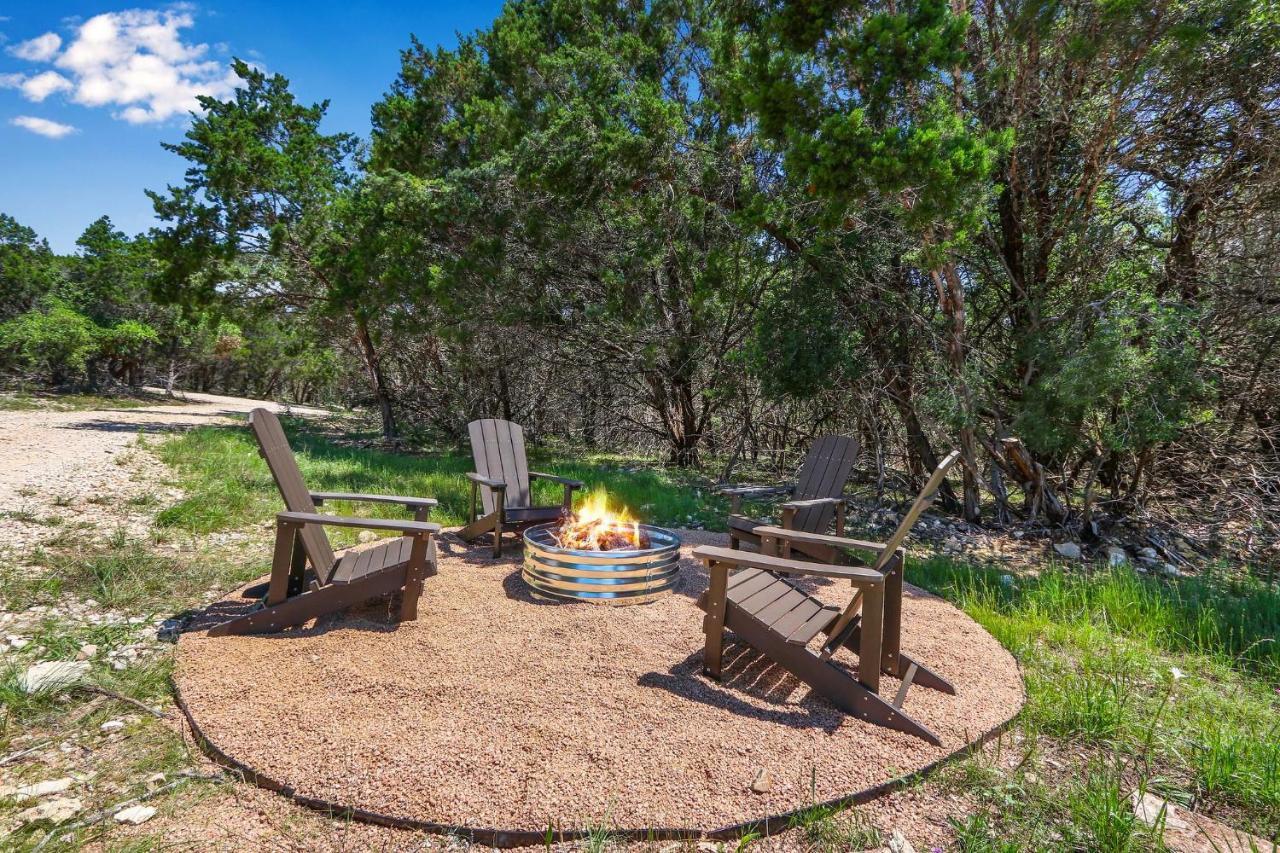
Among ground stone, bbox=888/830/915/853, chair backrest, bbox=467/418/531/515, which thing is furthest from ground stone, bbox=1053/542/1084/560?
chair backrest, bbox=467/418/531/515

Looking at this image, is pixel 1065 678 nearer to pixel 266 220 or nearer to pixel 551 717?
pixel 551 717

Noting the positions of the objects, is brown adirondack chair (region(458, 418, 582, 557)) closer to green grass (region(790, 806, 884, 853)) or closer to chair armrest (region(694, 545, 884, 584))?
chair armrest (region(694, 545, 884, 584))

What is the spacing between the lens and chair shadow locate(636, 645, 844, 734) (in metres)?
2.34

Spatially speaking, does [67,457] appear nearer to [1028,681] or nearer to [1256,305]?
[1028,681]

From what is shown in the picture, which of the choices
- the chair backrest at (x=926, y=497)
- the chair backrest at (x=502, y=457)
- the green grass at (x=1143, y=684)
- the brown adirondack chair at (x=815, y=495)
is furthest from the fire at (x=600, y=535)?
the green grass at (x=1143, y=684)

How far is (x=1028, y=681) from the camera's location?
2.69m

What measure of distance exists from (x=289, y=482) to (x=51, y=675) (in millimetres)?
1135

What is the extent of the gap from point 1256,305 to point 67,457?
12735mm

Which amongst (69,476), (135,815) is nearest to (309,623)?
(135,815)

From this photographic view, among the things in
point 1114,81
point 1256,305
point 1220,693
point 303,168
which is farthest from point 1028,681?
point 303,168

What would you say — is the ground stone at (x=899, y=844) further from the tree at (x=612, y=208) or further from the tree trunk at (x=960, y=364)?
the tree at (x=612, y=208)

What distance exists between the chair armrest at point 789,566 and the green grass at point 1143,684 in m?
0.75

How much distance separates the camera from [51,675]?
242 centimetres

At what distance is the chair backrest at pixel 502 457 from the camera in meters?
4.81
